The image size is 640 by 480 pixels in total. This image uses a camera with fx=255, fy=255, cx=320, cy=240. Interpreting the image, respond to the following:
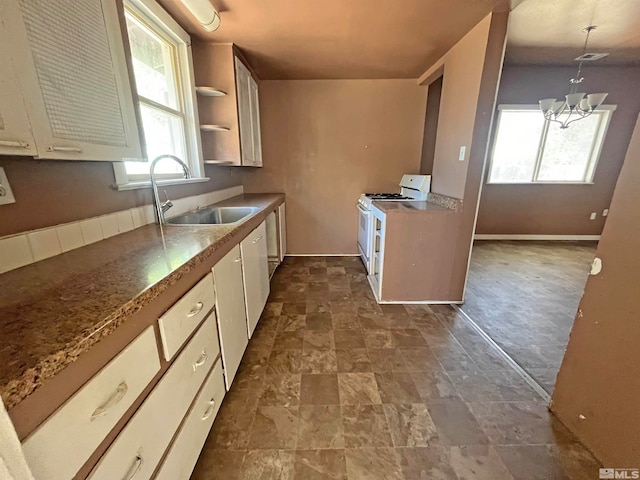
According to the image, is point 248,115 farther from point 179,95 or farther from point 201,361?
point 201,361

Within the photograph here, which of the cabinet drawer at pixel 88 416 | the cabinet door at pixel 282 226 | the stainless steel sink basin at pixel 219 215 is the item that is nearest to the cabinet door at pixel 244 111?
the stainless steel sink basin at pixel 219 215

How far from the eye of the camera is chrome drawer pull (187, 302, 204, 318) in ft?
3.30

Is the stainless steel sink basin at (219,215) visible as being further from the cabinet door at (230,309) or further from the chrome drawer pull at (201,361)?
the chrome drawer pull at (201,361)

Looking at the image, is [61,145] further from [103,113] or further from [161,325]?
[161,325]

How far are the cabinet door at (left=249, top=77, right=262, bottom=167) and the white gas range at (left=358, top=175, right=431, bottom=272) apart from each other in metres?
1.45

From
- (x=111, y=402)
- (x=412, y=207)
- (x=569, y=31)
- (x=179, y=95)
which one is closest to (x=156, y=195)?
(x=179, y=95)

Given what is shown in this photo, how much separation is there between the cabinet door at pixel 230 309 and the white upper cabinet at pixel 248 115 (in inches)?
59.2

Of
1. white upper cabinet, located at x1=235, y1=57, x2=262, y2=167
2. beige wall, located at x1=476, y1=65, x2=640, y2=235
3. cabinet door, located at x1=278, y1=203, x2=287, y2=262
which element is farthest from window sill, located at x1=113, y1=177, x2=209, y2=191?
beige wall, located at x1=476, y1=65, x2=640, y2=235

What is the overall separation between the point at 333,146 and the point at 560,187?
408cm

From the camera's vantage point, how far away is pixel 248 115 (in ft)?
9.13

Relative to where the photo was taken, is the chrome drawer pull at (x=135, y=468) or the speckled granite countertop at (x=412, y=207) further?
the speckled granite countertop at (x=412, y=207)

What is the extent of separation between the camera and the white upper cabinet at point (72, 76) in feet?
2.50

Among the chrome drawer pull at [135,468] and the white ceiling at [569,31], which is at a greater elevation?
the white ceiling at [569,31]

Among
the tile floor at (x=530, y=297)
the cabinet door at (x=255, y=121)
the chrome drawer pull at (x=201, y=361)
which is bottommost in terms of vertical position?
the tile floor at (x=530, y=297)
